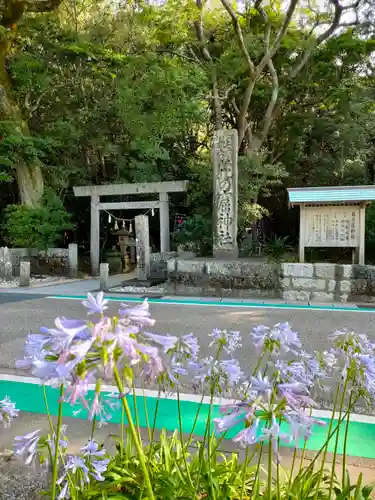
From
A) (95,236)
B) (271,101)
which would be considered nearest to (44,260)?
(95,236)

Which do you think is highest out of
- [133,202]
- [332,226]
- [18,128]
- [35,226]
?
[18,128]

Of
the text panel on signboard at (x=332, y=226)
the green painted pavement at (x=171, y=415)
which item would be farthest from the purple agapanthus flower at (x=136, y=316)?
the text panel on signboard at (x=332, y=226)

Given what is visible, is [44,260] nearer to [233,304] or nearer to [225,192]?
[225,192]

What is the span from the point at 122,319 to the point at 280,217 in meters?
14.0

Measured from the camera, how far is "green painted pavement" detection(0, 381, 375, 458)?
2473mm

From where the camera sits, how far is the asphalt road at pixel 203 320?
4715 mm

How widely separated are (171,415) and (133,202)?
9.11 m

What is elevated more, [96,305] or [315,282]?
[96,305]

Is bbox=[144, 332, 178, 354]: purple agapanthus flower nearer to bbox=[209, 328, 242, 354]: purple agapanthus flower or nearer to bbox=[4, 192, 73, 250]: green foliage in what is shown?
bbox=[209, 328, 242, 354]: purple agapanthus flower

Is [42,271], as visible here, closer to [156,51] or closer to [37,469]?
[156,51]

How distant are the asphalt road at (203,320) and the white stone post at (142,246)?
8.30 ft

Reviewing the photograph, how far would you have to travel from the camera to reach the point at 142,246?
984cm

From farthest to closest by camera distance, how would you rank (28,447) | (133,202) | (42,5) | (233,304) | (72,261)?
1. (42,5)
2. (133,202)
3. (72,261)
4. (233,304)
5. (28,447)

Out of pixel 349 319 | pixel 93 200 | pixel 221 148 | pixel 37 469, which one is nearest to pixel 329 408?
pixel 37 469
